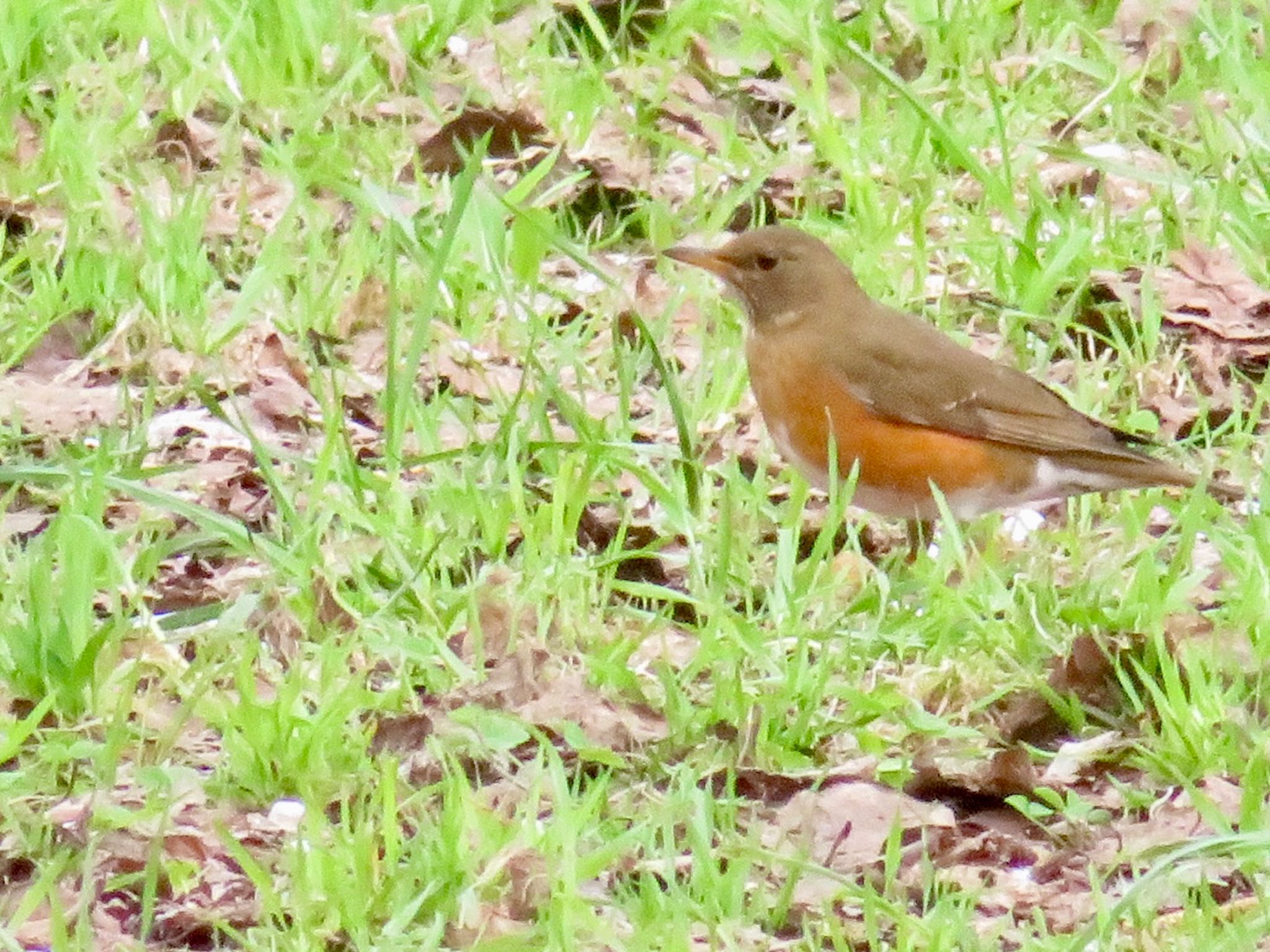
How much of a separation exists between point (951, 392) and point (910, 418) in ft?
0.44

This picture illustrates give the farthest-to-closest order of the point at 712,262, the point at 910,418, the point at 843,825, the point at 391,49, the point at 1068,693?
the point at 391,49 → the point at 712,262 → the point at 910,418 → the point at 1068,693 → the point at 843,825

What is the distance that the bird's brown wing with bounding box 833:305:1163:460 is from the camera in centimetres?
618

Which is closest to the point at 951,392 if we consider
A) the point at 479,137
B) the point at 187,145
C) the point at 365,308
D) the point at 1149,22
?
the point at 365,308

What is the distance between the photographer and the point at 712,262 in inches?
261

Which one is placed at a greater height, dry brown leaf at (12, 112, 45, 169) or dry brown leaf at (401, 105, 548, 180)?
dry brown leaf at (12, 112, 45, 169)

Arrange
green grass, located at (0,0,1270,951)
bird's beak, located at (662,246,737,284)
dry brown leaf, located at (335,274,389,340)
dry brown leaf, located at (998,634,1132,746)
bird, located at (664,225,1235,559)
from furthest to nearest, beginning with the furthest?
dry brown leaf, located at (335,274,389,340) → bird's beak, located at (662,246,737,284) → bird, located at (664,225,1235,559) → dry brown leaf, located at (998,634,1132,746) → green grass, located at (0,0,1270,951)

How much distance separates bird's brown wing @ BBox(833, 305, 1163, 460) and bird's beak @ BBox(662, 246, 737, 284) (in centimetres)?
43

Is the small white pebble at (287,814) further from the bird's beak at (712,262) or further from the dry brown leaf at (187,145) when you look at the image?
the dry brown leaf at (187,145)

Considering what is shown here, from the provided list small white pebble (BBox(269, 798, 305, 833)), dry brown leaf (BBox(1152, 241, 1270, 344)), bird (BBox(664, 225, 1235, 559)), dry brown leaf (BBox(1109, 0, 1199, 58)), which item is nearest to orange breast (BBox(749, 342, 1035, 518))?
bird (BBox(664, 225, 1235, 559))

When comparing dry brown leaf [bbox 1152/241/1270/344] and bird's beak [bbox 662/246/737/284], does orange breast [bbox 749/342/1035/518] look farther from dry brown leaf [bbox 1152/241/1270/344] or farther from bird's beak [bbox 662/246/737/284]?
dry brown leaf [bbox 1152/241/1270/344]

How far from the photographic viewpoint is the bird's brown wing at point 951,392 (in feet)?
20.3

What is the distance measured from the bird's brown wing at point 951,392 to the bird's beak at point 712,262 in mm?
433

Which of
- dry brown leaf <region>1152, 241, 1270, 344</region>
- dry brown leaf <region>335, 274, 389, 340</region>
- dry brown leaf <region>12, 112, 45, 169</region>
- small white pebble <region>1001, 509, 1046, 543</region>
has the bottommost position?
small white pebble <region>1001, 509, 1046, 543</region>

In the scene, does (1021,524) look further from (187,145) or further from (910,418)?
(187,145)
